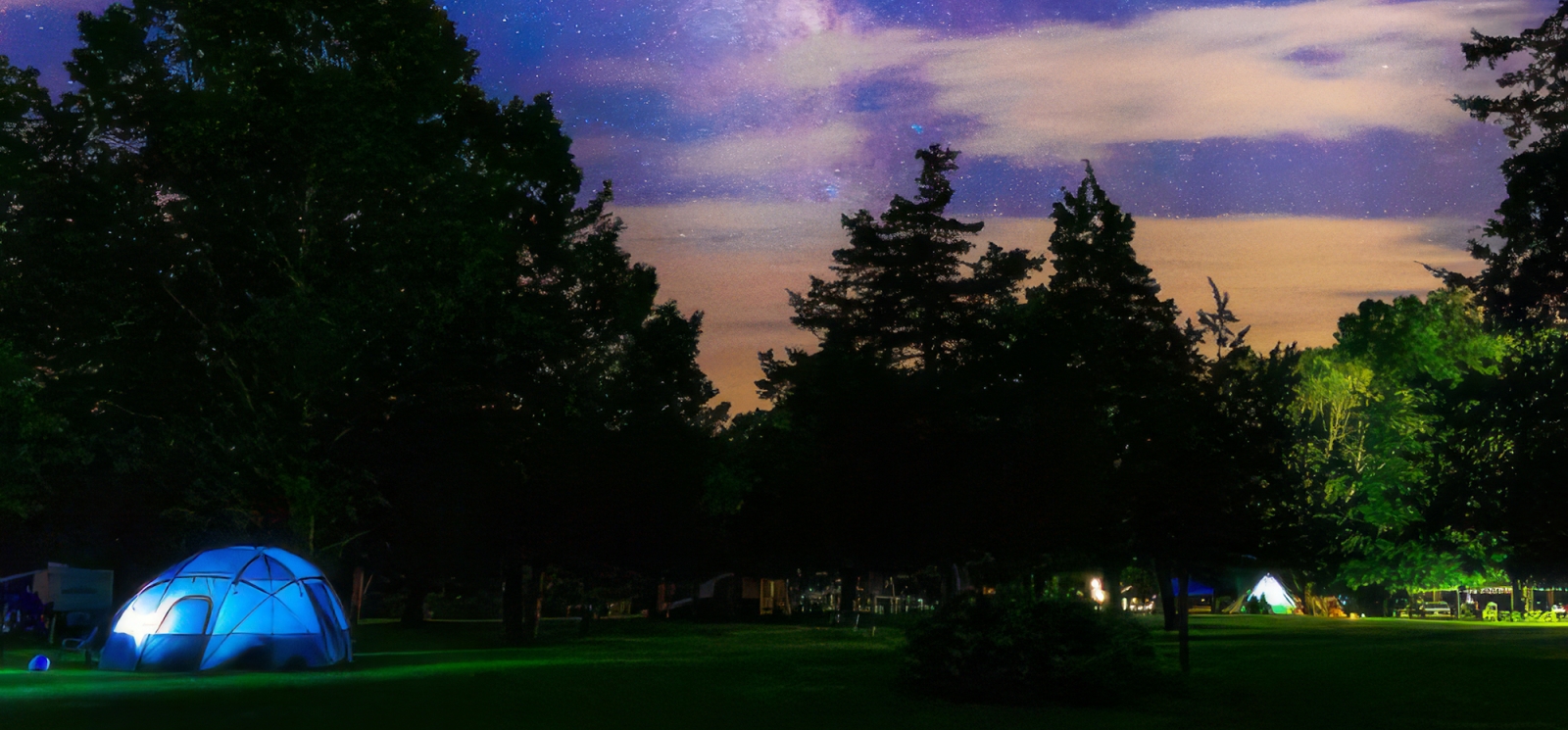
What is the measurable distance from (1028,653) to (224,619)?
55.9 ft

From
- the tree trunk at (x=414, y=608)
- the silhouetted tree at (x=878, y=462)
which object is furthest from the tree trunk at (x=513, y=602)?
the tree trunk at (x=414, y=608)

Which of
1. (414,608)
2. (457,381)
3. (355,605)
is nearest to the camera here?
(457,381)

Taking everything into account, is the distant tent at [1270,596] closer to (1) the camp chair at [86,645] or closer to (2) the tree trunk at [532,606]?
(2) the tree trunk at [532,606]

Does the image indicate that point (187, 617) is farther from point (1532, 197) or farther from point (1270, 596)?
point (1270, 596)

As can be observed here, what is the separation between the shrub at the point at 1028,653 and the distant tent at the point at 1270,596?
6870 centimetres

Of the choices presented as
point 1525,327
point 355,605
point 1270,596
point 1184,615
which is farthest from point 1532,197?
point 1270,596

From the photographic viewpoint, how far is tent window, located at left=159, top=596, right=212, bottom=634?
98.4 ft

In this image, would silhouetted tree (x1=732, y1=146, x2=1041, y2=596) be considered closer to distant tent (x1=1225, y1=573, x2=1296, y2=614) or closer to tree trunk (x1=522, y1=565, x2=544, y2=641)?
tree trunk (x1=522, y1=565, x2=544, y2=641)

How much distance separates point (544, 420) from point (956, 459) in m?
13.8

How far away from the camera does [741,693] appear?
80.1ft

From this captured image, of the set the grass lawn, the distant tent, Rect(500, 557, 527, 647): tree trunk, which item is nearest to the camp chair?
the grass lawn

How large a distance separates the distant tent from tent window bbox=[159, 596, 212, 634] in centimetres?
7079

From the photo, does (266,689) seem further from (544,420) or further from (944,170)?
(944,170)

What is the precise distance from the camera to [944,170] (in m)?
75.2
